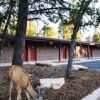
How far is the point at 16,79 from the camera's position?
809 centimetres

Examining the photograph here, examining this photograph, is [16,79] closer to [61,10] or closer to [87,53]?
[61,10]

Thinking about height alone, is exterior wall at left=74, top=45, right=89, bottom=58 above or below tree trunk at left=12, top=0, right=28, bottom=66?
below

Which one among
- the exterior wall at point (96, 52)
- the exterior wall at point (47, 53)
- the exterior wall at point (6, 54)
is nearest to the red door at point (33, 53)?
the exterior wall at point (47, 53)

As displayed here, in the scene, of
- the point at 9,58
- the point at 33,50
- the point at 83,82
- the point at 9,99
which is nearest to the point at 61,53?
the point at 33,50

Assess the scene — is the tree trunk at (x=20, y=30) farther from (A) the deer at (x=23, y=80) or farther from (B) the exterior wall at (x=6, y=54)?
(B) the exterior wall at (x=6, y=54)

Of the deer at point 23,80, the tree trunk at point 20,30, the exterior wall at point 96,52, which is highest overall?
the tree trunk at point 20,30

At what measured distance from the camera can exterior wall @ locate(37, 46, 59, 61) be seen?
42941 mm

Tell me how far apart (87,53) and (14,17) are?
41.7 m

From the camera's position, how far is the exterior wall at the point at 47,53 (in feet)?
141

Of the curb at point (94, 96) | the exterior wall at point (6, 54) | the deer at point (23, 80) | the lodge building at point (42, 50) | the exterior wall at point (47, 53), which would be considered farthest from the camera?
the exterior wall at point (47, 53)

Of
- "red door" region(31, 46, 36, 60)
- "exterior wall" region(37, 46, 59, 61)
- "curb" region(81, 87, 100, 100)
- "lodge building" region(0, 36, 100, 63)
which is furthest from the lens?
"exterior wall" region(37, 46, 59, 61)

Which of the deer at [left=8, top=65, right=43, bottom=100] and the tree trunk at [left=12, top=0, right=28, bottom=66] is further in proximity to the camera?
the tree trunk at [left=12, top=0, right=28, bottom=66]

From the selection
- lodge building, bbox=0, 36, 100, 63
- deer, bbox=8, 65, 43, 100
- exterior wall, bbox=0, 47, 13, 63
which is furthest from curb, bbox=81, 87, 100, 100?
exterior wall, bbox=0, 47, 13, 63

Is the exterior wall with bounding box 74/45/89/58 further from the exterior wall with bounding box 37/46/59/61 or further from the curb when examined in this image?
the curb
